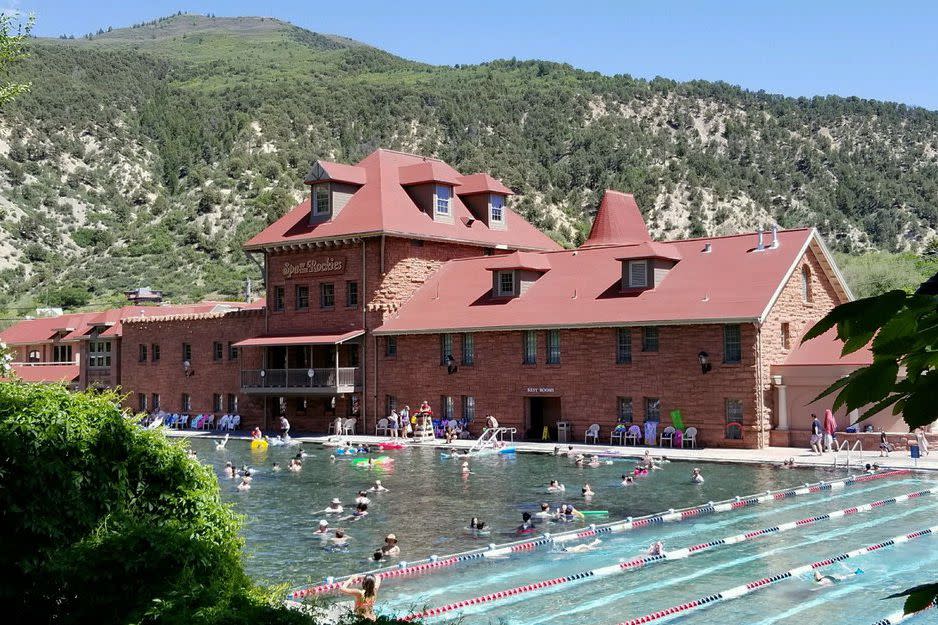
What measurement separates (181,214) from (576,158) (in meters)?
44.3

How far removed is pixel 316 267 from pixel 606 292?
50.8ft

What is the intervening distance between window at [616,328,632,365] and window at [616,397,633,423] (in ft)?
5.06

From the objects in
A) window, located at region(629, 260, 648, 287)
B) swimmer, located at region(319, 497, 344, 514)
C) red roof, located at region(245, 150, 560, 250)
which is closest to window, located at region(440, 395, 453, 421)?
red roof, located at region(245, 150, 560, 250)

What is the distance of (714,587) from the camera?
60.5 feet

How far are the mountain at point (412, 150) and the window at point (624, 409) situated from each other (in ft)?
199

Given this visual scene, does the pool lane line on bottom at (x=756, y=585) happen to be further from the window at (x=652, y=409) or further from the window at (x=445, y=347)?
the window at (x=445, y=347)

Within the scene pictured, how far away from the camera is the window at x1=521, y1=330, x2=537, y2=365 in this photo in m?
45.5

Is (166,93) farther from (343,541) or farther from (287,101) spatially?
(343,541)

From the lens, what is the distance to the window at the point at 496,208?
56.5 metres

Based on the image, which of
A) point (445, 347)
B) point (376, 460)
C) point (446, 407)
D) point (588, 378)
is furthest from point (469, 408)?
point (376, 460)

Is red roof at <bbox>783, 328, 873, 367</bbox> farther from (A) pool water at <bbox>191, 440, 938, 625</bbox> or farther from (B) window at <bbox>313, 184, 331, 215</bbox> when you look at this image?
(B) window at <bbox>313, 184, 331, 215</bbox>

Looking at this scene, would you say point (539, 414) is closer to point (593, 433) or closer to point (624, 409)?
point (593, 433)

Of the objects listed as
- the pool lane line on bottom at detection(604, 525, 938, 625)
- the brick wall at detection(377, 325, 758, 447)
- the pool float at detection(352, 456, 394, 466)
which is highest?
the brick wall at detection(377, 325, 758, 447)

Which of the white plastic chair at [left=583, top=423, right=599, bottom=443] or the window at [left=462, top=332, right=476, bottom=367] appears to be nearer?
the white plastic chair at [left=583, top=423, right=599, bottom=443]
